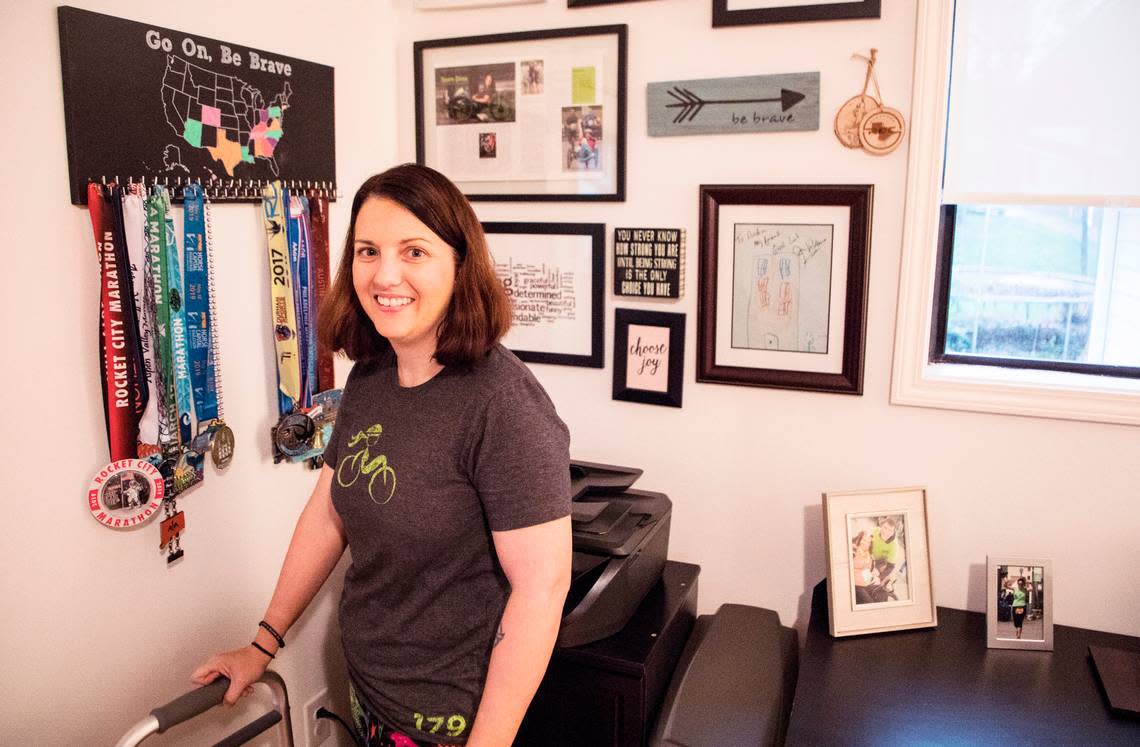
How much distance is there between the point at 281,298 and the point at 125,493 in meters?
0.49

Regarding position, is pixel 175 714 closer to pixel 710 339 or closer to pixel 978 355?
pixel 710 339

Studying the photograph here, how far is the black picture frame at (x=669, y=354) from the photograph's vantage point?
1.90m

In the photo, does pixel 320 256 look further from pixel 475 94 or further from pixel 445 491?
pixel 445 491

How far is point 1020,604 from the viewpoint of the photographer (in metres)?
1.58

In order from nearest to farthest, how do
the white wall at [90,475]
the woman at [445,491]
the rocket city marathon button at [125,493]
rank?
the woman at [445,491], the white wall at [90,475], the rocket city marathon button at [125,493]

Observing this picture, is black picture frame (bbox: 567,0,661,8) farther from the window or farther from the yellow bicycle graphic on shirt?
the yellow bicycle graphic on shirt

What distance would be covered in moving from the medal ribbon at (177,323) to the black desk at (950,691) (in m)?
1.17

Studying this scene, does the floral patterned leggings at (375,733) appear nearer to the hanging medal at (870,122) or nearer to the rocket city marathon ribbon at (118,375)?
the rocket city marathon ribbon at (118,375)

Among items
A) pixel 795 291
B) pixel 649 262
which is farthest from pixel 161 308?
pixel 795 291

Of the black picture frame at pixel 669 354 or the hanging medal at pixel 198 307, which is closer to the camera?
the hanging medal at pixel 198 307

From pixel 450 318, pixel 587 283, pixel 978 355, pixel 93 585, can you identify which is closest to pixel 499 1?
pixel 587 283

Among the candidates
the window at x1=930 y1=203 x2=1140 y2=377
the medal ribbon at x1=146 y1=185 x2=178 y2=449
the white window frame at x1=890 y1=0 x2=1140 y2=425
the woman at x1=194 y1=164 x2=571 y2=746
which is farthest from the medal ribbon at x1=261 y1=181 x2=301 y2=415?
the window at x1=930 y1=203 x2=1140 y2=377

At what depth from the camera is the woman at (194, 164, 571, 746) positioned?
1156 millimetres

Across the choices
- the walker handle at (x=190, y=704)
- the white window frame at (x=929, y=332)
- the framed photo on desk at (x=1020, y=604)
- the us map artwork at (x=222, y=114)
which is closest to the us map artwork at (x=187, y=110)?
the us map artwork at (x=222, y=114)
